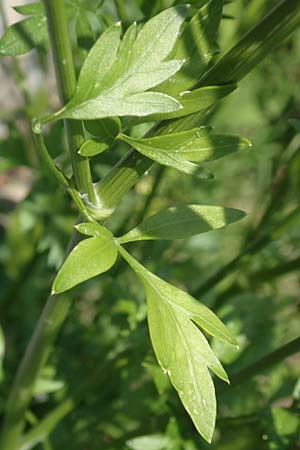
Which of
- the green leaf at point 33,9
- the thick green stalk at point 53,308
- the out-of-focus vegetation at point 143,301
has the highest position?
the green leaf at point 33,9

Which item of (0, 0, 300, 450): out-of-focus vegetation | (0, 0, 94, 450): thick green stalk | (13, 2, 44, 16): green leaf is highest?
(13, 2, 44, 16): green leaf

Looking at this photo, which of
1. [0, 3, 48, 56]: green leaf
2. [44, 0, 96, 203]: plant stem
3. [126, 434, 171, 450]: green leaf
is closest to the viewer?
[44, 0, 96, 203]: plant stem

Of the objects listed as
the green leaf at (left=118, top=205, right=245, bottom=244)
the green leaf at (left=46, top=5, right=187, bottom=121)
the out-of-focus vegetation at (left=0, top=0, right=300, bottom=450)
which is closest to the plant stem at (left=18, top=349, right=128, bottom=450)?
the out-of-focus vegetation at (left=0, top=0, right=300, bottom=450)

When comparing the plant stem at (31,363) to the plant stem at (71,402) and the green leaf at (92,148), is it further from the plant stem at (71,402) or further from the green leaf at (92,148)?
the green leaf at (92,148)

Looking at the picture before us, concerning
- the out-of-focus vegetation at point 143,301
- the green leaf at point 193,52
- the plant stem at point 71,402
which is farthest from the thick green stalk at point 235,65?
the plant stem at point 71,402

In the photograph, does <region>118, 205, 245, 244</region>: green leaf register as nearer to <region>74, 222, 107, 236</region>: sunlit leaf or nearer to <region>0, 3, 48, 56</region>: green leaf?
<region>74, 222, 107, 236</region>: sunlit leaf

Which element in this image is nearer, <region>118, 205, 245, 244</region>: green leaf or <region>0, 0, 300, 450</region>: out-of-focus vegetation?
<region>118, 205, 245, 244</region>: green leaf
